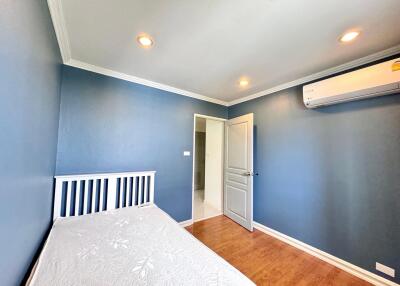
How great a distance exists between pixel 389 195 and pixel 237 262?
1857 mm

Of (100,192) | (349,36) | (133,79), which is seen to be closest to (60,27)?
(133,79)

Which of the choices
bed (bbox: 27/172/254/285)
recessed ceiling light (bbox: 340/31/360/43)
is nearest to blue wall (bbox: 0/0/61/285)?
bed (bbox: 27/172/254/285)

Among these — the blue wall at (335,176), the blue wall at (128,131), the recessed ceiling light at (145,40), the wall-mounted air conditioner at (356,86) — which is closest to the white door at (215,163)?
the blue wall at (128,131)

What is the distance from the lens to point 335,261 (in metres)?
2.05

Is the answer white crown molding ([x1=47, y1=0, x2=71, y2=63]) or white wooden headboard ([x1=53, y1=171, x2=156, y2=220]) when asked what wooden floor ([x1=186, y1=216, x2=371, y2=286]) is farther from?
white crown molding ([x1=47, y1=0, x2=71, y2=63])

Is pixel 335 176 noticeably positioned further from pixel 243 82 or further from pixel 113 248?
pixel 113 248

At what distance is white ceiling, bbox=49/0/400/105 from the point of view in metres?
1.28

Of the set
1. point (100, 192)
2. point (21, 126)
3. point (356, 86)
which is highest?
point (356, 86)

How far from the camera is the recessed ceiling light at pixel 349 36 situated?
1529 millimetres

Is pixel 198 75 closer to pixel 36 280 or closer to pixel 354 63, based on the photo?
pixel 354 63

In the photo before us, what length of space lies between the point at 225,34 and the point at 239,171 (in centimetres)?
234

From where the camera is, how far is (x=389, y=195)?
68.2 inches

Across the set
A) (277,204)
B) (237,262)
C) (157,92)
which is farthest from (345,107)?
(157,92)

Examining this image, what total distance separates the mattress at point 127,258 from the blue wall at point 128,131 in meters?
0.89
